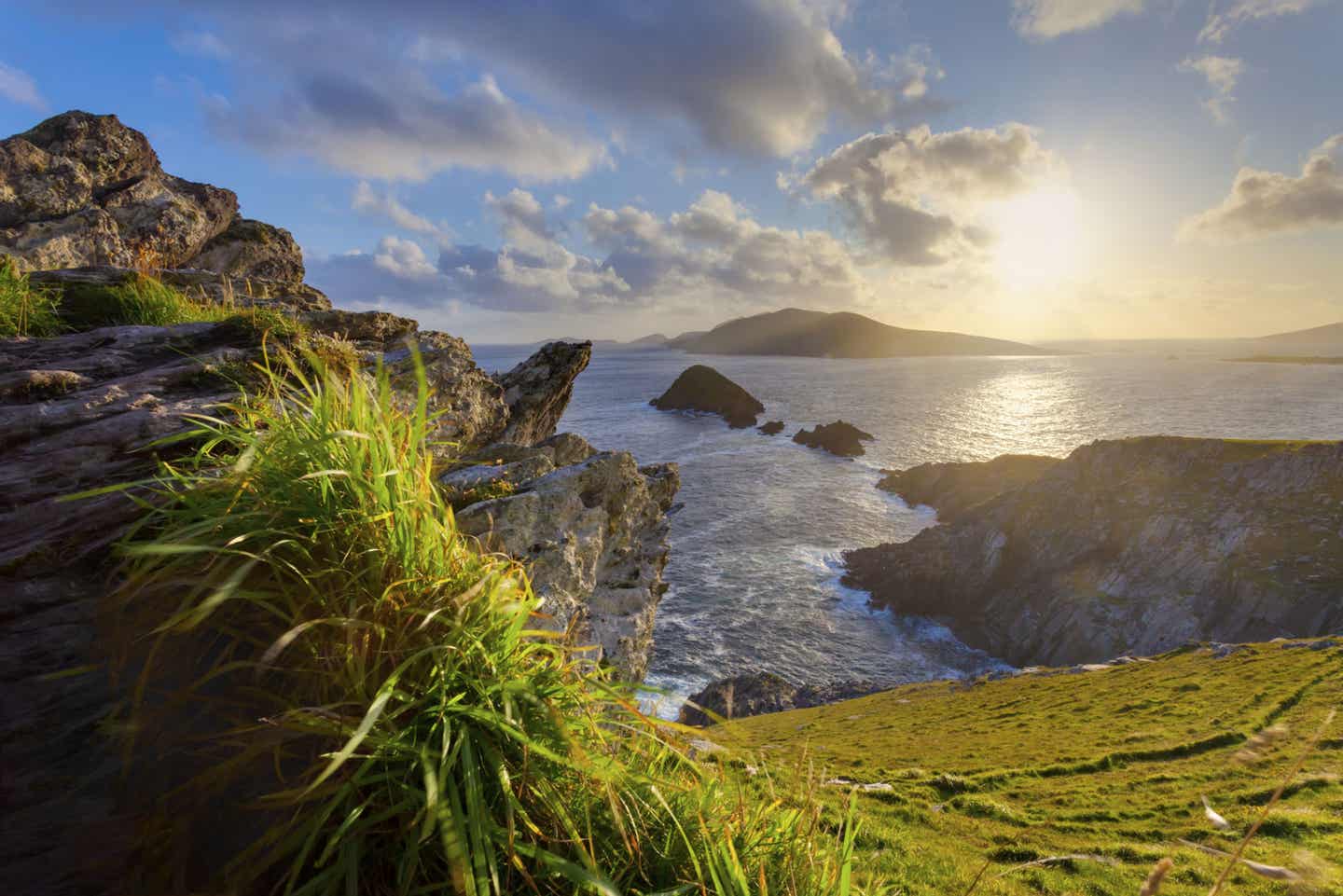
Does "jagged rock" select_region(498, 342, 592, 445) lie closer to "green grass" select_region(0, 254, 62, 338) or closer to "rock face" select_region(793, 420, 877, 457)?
"green grass" select_region(0, 254, 62, 338)

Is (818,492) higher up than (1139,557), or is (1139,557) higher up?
(1139,557)

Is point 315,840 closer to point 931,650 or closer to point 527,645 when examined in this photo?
point 527,645

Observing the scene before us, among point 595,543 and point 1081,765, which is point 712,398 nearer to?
point 1081,765

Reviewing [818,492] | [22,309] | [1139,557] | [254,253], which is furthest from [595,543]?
[818,492]

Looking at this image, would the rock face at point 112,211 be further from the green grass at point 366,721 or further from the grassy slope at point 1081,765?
the grassy slope at point 1081,765

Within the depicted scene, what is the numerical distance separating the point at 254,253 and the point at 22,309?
13.7m

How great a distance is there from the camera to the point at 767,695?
40219mm

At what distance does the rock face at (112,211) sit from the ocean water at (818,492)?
19940 mm

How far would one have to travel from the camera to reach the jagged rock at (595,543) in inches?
401

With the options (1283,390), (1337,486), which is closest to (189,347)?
(1337,486)

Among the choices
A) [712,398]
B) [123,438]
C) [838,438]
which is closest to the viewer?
[123,438]

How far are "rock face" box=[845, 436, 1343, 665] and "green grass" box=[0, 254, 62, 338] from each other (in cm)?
6032

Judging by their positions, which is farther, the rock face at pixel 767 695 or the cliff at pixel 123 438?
the rock face at pixel 767 695

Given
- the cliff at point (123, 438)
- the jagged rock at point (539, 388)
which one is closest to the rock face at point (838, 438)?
the cliff at point (123, 438)
